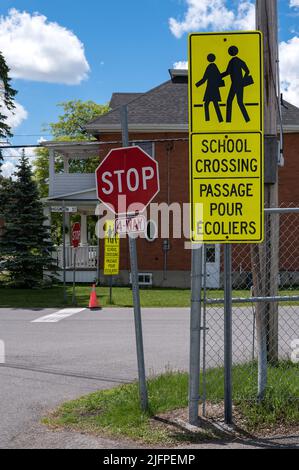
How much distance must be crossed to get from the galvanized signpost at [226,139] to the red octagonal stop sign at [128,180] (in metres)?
0.50

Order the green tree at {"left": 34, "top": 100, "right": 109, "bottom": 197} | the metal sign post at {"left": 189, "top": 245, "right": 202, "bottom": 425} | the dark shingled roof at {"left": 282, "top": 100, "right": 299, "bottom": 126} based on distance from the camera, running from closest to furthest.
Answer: the metal sign post at {"left": 189, "top": 245, "right": 202, "bottom": 425} → the dark shingled roof at {"left": 282, "top": 100, "right": 299, "bottom": 126} → the green tree at {"left": 34, "top": 100, "right": 109, "bottom": 197}

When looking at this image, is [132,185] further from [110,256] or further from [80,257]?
[80,257]

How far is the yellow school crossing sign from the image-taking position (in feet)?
17.8

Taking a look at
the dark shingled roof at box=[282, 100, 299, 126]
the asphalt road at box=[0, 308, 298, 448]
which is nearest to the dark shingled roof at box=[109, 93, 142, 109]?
the dark shingled roof at box=[282, 100, 299, 126]

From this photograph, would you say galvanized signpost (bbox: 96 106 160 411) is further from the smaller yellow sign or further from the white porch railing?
the white porch railing

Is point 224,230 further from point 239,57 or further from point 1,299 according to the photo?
point 1,299

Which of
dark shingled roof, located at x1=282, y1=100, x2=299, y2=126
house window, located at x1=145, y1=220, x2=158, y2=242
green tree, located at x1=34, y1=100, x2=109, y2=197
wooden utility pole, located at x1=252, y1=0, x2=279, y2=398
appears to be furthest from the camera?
green tree, located at x1=34, y1=100, x2=109, y2=197

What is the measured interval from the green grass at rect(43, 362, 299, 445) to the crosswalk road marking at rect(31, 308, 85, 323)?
775cm

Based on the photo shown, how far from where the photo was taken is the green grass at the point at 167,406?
17.5 ft

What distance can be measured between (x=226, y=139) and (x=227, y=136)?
3 centimetres

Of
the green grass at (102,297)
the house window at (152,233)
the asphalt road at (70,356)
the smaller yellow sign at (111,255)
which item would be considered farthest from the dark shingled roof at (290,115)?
the asphalt road at (70,356)

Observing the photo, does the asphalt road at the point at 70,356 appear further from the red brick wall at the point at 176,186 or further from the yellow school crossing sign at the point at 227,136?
the red brick wall at the point at 176,186

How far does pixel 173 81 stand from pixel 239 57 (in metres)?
24.4
